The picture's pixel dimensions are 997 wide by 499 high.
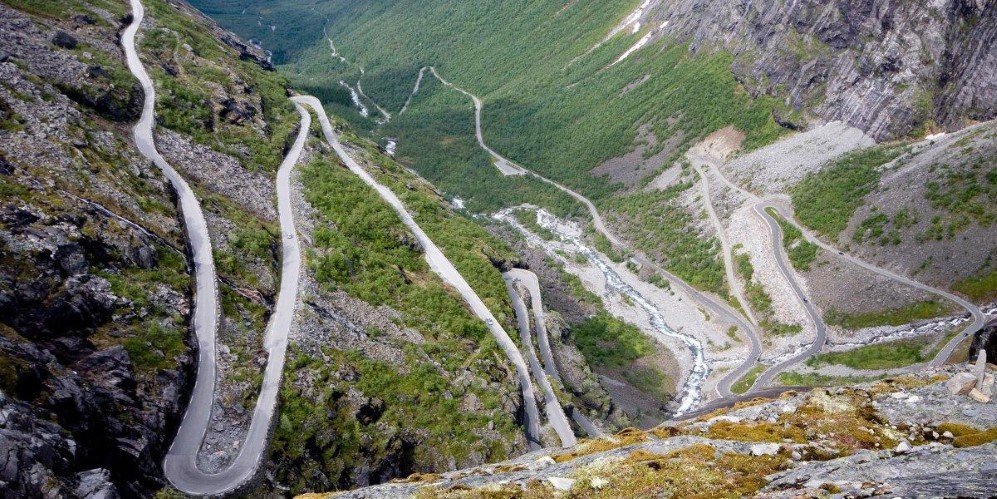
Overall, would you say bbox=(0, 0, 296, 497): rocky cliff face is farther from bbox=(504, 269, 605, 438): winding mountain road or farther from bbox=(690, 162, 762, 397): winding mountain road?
bbox=(690, 162, 762, 397): winding mountain road

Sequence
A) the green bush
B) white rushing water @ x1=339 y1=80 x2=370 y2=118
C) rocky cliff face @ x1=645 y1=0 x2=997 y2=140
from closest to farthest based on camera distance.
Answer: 1. the green bush
2. rocky cliff face @ x1=645 y1=0 x2=997 y2=140
3. white rushing water @ x1=339 y1=80 x2=370 y2=118

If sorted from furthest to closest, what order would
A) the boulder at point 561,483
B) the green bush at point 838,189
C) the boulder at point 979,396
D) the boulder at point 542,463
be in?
the green bush at point 838,189 → the boulder at point 542,463 → the boulder at point 979,396 → the boulder at point 561,483

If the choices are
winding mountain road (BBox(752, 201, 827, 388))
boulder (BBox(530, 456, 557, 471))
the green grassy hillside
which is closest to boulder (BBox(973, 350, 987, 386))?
boulder (BBox(530, 456, 557, 471))

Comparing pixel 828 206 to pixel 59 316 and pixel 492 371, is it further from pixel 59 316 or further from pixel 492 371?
pixel 59 316

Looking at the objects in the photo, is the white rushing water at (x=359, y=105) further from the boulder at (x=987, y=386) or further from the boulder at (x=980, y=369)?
the boulder at (x=987, y=386)

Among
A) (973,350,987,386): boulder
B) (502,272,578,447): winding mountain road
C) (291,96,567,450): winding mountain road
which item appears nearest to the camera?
(973,350,987,386): boulder

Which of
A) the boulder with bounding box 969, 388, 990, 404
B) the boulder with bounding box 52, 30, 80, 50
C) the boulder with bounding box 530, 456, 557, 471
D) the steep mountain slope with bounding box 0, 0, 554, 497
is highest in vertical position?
the boulder with bounding box 52, 30, 80, 50

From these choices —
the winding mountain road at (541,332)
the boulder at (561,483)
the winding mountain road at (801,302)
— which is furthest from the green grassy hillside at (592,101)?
the boulder at (561,483)

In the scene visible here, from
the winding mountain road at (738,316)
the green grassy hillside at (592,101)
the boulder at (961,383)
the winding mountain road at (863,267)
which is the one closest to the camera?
Answer: the boulder at (961,383)
